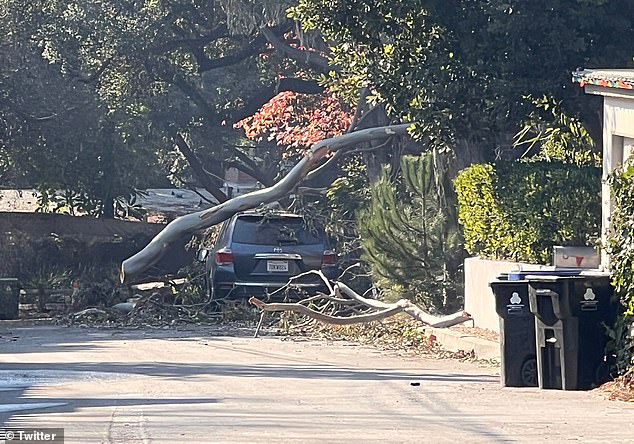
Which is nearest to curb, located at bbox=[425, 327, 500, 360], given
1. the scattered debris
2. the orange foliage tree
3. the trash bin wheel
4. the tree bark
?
the trash bin wheel

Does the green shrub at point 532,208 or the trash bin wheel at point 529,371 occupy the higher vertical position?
the green shrub at point 532,208

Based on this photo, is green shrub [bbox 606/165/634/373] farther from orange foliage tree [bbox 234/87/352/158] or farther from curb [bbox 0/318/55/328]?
orange foliage tree [bbox 234/87/352/158]

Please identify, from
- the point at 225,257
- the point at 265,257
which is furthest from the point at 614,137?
the point at 225,257

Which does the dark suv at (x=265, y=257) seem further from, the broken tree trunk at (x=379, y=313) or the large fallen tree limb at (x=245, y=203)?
the large fallen tree limb at (x=245, y=203)

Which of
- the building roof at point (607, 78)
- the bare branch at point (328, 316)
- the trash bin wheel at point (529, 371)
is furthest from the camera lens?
the bare branch at point (328, 316)

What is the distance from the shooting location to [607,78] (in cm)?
1397

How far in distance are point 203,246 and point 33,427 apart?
44.2 ft

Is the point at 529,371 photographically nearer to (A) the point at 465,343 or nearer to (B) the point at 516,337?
(B) the point at 516,337

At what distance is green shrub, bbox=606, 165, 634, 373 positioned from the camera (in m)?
11.9

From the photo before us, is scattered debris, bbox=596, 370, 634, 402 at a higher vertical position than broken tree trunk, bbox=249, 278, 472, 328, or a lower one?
lower

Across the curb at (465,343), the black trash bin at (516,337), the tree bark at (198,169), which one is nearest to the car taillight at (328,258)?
the curb at (465,343)

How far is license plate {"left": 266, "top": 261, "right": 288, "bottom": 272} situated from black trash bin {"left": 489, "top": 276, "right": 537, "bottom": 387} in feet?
25.2

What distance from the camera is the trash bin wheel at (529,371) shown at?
12.7 metres

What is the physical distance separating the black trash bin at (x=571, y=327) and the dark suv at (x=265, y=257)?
25.9 ft
